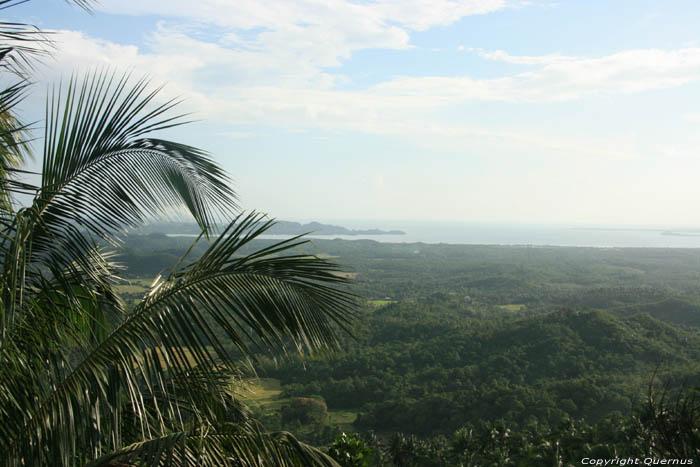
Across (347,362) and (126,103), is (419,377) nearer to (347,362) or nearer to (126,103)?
(347,362)

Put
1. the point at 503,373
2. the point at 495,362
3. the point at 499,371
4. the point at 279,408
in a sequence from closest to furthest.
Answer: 1. the point at 279,408
2. the point at 503,373
3. the point at 499,371
4. the point at 495,362

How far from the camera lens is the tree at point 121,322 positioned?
192 centimetres

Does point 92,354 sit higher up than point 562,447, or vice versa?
point 92,354

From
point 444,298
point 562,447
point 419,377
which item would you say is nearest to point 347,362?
point 419,377

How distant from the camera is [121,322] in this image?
2346 mm

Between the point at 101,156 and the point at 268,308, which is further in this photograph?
the point at 101,156

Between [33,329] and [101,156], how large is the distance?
3.27ft

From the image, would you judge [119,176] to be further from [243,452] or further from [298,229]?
[298,229]

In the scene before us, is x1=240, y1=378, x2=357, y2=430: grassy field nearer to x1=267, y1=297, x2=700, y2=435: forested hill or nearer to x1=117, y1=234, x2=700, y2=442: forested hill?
x1=117, y1=234, x2=700, y2=442: forested hill

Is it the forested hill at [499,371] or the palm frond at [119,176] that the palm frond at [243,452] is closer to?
the palm frond at [119,176]

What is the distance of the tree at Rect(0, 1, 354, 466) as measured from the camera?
6.31 feet

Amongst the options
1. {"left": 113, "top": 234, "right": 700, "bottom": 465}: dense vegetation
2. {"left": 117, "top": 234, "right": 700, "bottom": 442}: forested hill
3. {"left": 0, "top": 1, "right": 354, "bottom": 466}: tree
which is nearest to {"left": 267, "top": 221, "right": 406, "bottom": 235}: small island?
{"left": 0, "top": 1, "right": 354, "bottom": 466}: tree

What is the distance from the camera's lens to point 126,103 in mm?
2660

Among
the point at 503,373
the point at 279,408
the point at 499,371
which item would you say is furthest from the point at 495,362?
the point at 279,408
